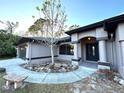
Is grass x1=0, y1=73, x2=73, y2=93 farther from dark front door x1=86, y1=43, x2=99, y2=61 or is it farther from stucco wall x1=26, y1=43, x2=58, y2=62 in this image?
dark front door x1=86, y1=43, x2=99, y2=61

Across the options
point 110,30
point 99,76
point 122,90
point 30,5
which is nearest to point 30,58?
point 30,5

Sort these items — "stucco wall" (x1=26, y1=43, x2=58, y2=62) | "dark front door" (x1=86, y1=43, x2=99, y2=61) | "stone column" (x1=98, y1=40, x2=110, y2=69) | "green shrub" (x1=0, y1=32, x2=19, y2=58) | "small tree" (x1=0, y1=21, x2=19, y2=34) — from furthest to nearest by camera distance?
"small tree" (x1=0, y1=21, x2=19, y2=34)
"green shrub" (x1=0, y1=32, x2=19, y2=58)
"stucco wall" (x1=26, y1=43, x2=58, y2=62)
"dark front door" (x1=86, y1=43, x2=99, y2=61)
"stone column" (x1=98, y1=40, x2=110, y2=69)

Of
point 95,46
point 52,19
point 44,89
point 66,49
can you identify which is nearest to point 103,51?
point 95,46

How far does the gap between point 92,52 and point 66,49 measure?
13.2ft

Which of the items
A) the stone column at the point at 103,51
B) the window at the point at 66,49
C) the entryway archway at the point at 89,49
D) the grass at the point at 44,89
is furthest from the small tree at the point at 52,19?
the grass at the point at 44,89

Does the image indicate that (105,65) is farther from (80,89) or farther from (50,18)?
(50,18)

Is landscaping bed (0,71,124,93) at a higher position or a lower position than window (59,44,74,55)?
lower

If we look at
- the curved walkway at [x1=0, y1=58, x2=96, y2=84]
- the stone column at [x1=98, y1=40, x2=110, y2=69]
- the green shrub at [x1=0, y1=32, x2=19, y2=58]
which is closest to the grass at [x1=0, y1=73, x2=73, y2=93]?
the curved walkway at [x1=0, y1=58, x2=96, y2=84]

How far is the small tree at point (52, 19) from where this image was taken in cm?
1045

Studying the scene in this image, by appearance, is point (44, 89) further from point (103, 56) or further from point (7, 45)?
point (7, 45)

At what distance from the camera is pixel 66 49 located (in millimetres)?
14938

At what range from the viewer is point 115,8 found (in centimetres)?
1514

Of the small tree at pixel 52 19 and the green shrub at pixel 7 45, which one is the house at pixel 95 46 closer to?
the small tree at pixel 52 19

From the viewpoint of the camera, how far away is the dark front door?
39.3 ft
